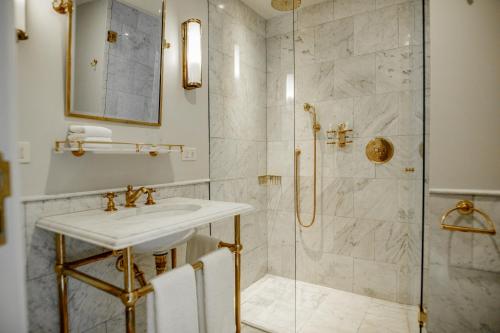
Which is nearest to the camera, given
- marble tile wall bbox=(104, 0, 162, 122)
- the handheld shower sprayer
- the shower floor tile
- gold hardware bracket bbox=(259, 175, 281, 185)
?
marble tile wall bbox=(104, 0, 162, 122)

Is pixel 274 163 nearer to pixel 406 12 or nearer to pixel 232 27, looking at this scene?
pixel 232 27

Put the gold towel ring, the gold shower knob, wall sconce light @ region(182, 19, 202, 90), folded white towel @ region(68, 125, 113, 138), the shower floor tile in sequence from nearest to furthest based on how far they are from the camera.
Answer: folded white towel @ region(68, 125, 113, 138) → the gold towel ring → wall sconce light @ region(182, 19, 202, 90) → the shower floor tile → the gold shower knob

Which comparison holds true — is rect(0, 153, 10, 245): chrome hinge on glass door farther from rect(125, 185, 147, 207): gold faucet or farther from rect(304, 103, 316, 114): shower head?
rect(304, 103, 316, 114): shower head

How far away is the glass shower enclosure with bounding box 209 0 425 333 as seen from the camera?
2248 mm

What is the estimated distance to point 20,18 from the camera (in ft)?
3.90

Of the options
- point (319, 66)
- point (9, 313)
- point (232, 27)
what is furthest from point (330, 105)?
point (9, 313)

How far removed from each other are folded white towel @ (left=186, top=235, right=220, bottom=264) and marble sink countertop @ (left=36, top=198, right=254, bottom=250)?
0.21 metres

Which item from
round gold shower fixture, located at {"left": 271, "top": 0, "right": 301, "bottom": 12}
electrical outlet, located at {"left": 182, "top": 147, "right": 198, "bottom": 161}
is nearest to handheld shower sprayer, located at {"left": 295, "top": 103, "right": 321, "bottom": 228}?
round gold shower fixture, located at {"left": 271, "top": 0, "right": 301, "bottom": 12}

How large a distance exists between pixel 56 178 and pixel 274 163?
187 centimetres

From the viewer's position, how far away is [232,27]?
2502 millimetres

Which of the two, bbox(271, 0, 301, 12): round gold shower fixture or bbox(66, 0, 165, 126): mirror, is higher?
bbox(271, 0, 301, 12): round gold shower fixture

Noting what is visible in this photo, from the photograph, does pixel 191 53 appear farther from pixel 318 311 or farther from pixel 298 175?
pixel 318 311

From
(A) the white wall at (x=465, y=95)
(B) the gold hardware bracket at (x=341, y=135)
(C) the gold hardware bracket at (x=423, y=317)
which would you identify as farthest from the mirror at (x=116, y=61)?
(C) the gold hardware bracket at (x=423, y=317)

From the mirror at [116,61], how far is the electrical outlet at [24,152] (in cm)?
24
